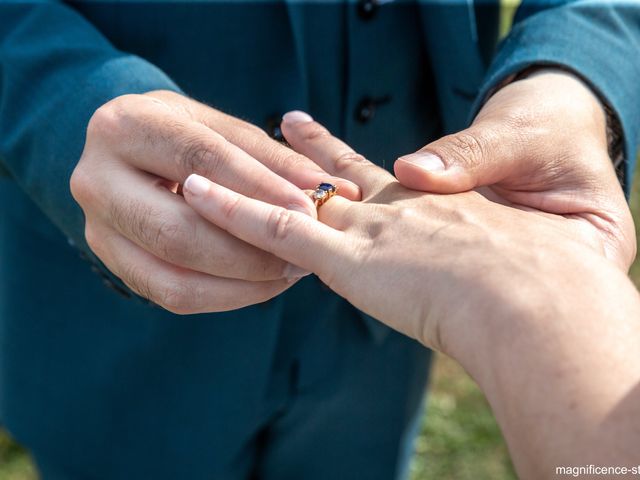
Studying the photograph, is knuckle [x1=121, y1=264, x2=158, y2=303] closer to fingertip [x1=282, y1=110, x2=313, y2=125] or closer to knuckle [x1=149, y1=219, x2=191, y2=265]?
knuckle [x1=149, y1=219, x2=191, y2=265]

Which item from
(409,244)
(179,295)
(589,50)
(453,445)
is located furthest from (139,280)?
(453,445)

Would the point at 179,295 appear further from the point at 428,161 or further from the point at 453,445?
the point at 453,445

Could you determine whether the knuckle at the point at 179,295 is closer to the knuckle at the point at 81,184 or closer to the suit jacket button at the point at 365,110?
the knuckle at the point at 81,184

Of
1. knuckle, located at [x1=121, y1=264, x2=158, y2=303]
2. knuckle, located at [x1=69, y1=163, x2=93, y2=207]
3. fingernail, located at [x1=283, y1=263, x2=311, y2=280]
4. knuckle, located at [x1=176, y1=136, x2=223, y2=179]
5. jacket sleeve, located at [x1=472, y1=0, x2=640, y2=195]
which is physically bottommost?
knuckle, located at [x1=121, y1=264, x2=158, y2=303]

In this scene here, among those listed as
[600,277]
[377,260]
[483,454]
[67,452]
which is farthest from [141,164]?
[483,454]

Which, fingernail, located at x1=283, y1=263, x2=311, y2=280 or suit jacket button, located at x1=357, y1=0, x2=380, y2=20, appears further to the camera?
suit jacket button, located at x1=357, y1=0, x2=380, y2=20

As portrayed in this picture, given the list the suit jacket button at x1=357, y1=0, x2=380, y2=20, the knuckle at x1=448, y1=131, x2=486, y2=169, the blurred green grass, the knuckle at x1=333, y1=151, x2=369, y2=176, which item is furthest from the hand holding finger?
the blurred green grass

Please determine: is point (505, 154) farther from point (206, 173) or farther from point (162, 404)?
point (162, 404)
